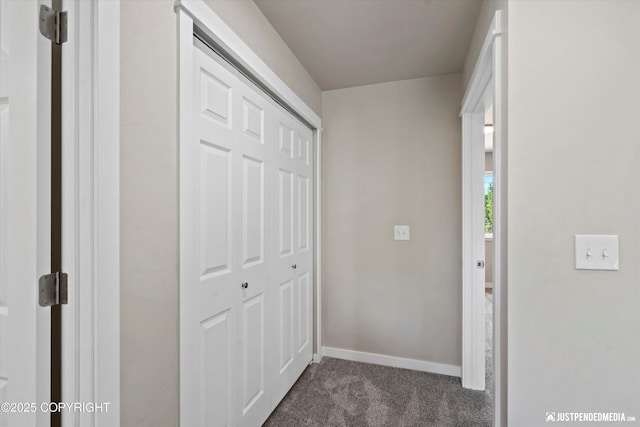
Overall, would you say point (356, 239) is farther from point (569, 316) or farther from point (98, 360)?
point (98, 360)

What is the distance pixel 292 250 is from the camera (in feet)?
7.13

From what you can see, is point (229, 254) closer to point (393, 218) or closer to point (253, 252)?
point (253, 252)

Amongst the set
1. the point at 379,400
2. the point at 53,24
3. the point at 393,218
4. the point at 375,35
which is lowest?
the point at 379,400

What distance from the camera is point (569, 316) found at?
42.9 inches

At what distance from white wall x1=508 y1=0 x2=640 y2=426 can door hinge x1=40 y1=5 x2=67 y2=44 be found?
1483 mm

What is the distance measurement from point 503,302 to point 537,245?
262 mm

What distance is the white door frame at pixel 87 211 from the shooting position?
79 centimetres

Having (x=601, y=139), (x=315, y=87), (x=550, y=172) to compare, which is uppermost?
(x=315, y=87)

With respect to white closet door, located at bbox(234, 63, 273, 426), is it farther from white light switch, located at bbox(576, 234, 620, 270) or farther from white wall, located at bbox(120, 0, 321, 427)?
white light switch, located at bbox(576, 234, 620, 270)

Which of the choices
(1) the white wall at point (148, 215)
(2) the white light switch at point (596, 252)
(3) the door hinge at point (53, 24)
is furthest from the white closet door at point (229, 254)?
(2) the white light switch at point (596, 252)

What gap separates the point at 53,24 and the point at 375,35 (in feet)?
5.43

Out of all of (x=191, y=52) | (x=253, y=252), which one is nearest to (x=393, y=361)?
(x=253, y=252)

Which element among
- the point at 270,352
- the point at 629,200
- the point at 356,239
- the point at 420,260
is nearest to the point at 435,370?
the point at 420,260

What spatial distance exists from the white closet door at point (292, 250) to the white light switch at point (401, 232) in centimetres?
73
